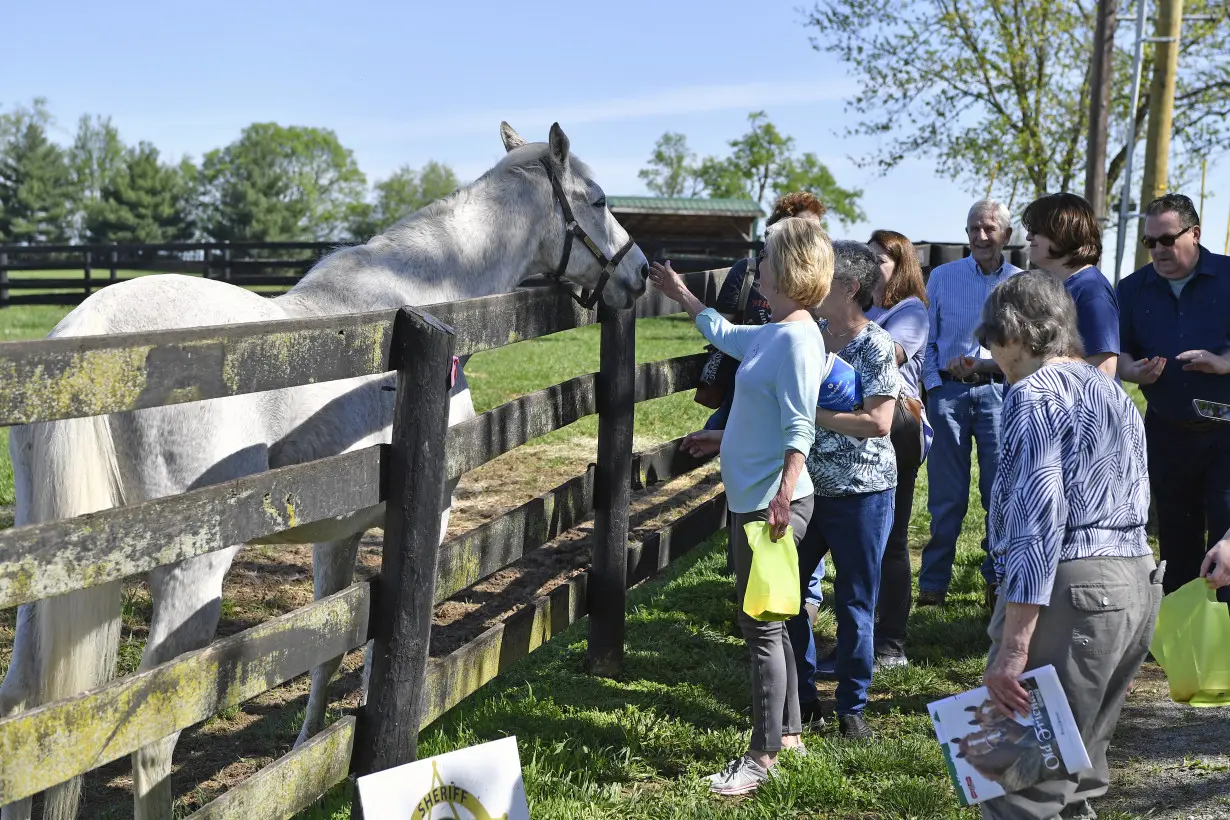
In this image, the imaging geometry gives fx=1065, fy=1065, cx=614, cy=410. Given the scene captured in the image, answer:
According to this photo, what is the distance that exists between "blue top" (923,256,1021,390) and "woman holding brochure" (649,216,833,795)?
242cm

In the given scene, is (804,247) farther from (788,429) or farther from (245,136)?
(245,136)

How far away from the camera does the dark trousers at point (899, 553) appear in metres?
4.57

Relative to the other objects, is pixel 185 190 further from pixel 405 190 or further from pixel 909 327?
pixel 909 327

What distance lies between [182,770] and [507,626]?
4.08 feet

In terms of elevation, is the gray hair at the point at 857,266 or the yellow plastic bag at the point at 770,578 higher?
the gray hair at the point at 857,266

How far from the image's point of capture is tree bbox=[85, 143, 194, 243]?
7481 cm

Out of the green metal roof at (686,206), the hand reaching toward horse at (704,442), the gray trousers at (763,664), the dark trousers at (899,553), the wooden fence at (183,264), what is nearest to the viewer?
the gray trousers at (763,664)

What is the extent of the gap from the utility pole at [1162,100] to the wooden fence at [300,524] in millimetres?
11861

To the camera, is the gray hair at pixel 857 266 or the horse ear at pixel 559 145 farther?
the horse ear at pixel 559 145

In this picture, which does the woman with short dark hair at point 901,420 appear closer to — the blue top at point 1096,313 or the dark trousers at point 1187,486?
the blue top at point 1096,313

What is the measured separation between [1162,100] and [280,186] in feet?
256

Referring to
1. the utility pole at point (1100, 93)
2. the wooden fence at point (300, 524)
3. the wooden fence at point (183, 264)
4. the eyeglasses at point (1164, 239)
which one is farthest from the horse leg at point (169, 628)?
the wooden fence at point (183, 264)

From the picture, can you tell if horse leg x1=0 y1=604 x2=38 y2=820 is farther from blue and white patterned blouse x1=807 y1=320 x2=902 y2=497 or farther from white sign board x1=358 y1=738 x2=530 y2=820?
blue and white patterned blouse x1=807 y1=320 x2=902 y2=497

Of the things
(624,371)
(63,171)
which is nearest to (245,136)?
(63,171)
